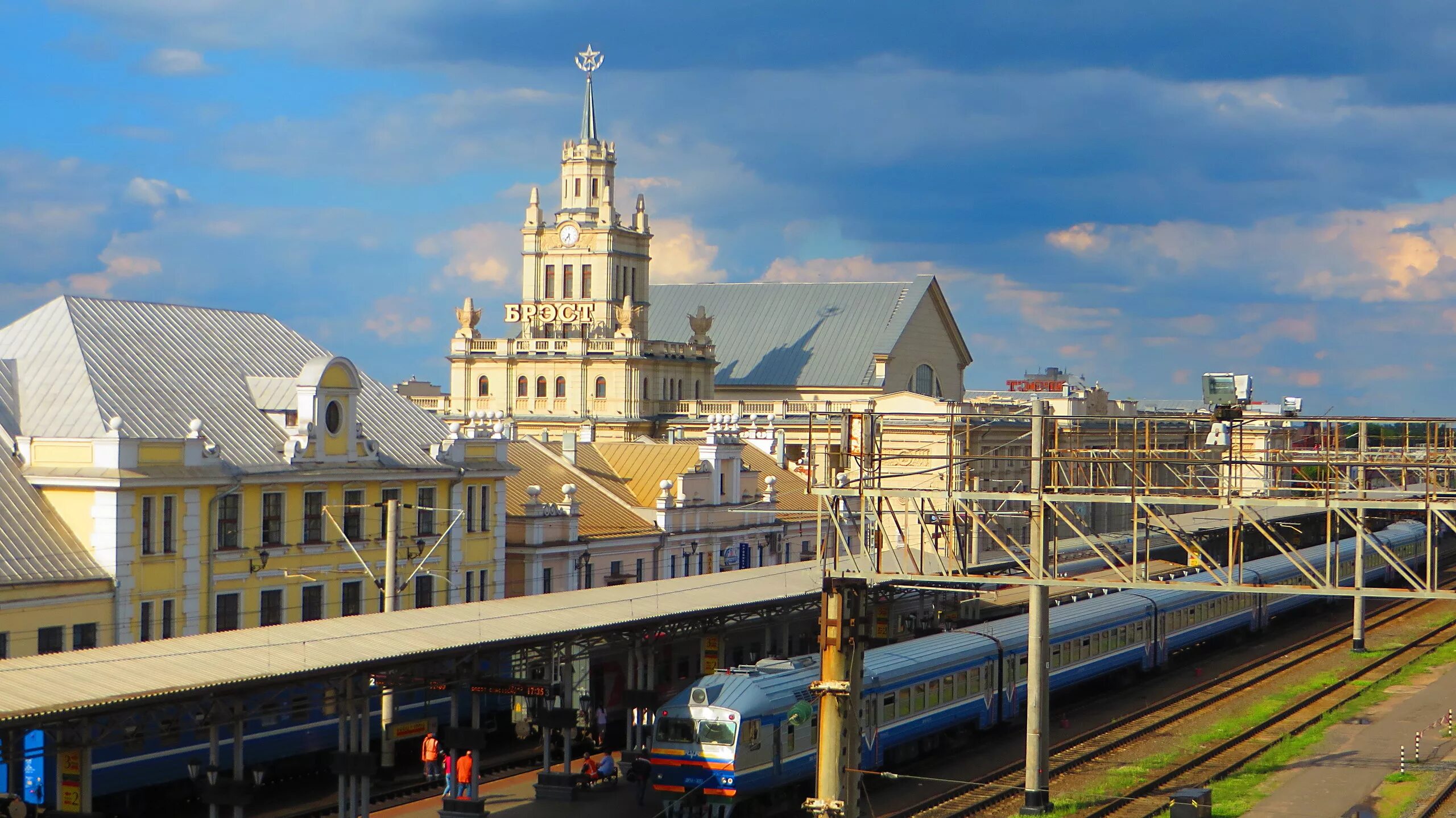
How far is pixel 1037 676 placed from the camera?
1480 inches

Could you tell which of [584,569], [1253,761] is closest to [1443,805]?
[1253,761]

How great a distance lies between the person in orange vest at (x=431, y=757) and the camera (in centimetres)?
3944

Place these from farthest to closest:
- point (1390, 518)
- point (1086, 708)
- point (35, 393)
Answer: point (1390, 518), point (1086, 708), point (35, 393)

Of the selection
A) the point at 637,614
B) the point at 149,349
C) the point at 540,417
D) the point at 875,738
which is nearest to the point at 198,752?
the point at 637,614

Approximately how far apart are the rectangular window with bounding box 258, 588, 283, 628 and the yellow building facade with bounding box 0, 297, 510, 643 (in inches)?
1.5

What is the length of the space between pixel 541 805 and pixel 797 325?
122m

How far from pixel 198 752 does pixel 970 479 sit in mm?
16512

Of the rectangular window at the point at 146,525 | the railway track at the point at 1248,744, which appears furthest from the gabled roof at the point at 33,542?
the railway track at the point at 1248,744

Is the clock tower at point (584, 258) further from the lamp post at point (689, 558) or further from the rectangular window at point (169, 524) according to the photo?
the rectangular window at point (169, 524)

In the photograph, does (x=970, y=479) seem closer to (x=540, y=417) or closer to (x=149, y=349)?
(x=149, y=349)

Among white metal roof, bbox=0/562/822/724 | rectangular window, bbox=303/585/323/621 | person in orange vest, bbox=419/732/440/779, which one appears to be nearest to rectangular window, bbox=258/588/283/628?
rectangular window, bbox=303/585/323/621

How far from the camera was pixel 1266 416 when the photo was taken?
1309 inches

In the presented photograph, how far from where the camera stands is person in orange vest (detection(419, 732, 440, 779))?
129 feet

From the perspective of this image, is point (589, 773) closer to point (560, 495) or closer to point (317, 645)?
point (317, 645)
